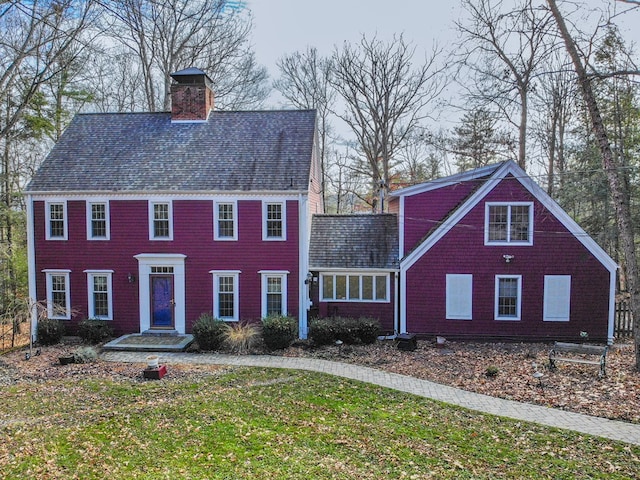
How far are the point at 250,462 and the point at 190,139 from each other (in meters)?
Answer: 14.7

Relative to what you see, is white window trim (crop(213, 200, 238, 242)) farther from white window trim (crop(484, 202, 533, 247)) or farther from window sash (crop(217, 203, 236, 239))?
white window trim (crop(484, 202, 533, 247))

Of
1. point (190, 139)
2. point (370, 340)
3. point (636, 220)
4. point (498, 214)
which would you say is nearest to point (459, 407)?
point (370, 340)

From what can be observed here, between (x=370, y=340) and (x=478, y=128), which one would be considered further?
(x=478, y=128)

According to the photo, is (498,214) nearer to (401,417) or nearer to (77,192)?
(401,417)

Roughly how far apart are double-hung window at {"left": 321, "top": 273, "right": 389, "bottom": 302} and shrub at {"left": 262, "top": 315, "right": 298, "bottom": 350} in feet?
7.85

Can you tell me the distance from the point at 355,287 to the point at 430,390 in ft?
21.7

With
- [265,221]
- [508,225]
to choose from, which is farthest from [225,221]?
[508,225]

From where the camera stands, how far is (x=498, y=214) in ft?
52.7

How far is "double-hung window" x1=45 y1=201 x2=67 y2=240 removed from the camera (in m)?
17.1

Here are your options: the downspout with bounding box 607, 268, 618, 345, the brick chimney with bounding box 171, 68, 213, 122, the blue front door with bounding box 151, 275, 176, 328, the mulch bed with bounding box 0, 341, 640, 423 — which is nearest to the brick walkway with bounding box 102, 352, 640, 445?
the mulch bed with bounding box 0, 341, 640, 423

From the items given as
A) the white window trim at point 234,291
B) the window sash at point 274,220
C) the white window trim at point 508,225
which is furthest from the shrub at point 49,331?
the white window trim at point 508,225

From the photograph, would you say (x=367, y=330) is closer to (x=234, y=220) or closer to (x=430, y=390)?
(x=430, y=390)

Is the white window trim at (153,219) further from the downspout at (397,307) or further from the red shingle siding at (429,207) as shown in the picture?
the red shingle siding at (429,207)

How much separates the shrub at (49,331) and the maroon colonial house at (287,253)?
0.82 m
